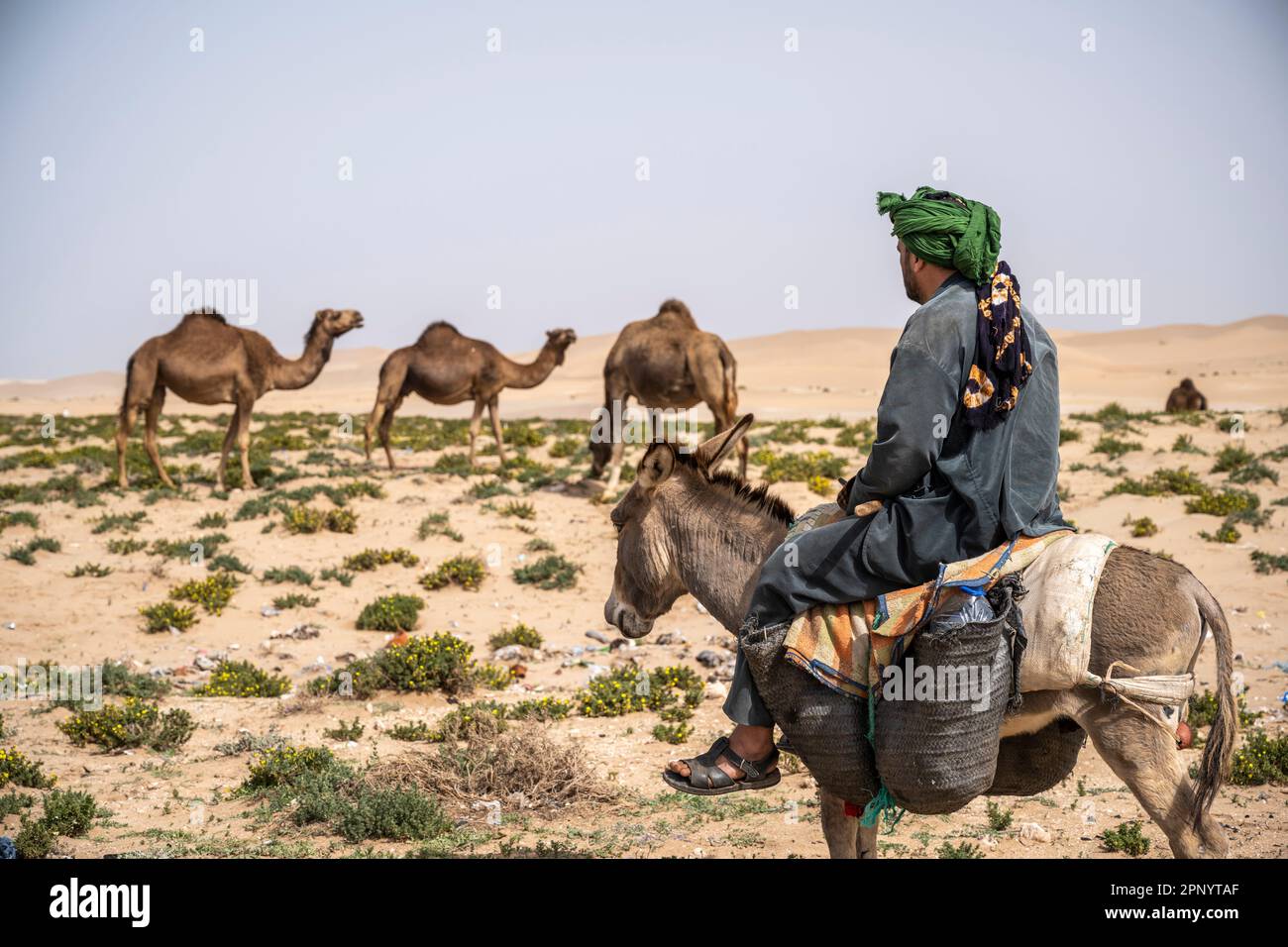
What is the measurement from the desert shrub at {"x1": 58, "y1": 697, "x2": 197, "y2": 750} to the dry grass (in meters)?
1.97

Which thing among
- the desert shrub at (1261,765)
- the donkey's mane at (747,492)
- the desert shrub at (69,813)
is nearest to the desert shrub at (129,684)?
the desert shrub at (69,813)

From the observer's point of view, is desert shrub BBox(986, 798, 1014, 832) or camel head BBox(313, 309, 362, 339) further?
camel head BBox(313, 309, 362, 339)

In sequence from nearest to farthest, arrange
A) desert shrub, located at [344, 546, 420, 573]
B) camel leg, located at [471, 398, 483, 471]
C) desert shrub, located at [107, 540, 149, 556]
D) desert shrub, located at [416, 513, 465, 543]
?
desert shrub, located at [344, 546, 420, 573] → desert shrub, located at [107, 540, 149, 556] → desert shrub, located at [416, 513, 465, 543] → camel leg, located at [471, 398, 483, 471]

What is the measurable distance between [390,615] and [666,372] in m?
7.98

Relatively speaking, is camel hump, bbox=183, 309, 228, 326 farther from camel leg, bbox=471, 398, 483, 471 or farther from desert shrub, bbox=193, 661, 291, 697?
desert shrub, bbox=193, 661, 291, 697

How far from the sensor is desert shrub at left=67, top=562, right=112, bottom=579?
12992mm

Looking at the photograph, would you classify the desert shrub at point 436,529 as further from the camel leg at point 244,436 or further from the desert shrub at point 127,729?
the desert shrub at point 127,729

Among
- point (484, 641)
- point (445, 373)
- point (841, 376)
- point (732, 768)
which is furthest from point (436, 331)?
point (841, 376)

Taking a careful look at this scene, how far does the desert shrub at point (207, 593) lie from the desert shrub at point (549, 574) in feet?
11.3

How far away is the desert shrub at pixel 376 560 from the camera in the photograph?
44.5ft

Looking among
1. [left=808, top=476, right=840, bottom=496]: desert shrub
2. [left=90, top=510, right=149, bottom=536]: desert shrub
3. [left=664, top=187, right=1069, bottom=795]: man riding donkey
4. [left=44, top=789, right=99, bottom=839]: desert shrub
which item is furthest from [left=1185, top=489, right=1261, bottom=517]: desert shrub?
[left=90, top=510, right=149, bottom=536]: desert shrub

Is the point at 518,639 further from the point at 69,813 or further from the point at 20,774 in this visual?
the point at 69,813

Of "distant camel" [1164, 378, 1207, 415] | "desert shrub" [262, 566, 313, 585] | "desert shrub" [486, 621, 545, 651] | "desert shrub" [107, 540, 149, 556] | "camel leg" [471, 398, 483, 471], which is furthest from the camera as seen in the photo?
"distant camel" [1164, 378, 1207, 415]
